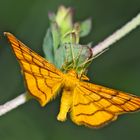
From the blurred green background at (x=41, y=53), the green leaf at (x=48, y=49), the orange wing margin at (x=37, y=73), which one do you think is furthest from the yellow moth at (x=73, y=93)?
the blurred green background at (x=41, y=53)

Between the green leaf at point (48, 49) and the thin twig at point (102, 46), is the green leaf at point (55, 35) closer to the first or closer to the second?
the green leaf at point (48, 49)

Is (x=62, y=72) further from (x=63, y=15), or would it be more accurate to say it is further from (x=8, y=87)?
(x=8, y=87)

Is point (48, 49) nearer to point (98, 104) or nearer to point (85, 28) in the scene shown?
point (85, 28)

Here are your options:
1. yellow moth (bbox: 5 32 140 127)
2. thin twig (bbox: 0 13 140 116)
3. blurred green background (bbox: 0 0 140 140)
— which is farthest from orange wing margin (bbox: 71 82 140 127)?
blurred green background (bbox: 0 0 140 140)

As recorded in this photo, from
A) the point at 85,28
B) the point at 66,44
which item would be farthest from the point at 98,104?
the point at 85,28

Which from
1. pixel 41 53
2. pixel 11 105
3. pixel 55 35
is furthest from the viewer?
pixel 41 53

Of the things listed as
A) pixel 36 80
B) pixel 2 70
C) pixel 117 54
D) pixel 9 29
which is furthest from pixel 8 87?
pixel 36 80

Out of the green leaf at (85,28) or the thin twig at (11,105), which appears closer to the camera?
the thin twig at (11,105)

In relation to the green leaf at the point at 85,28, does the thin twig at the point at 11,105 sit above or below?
below
